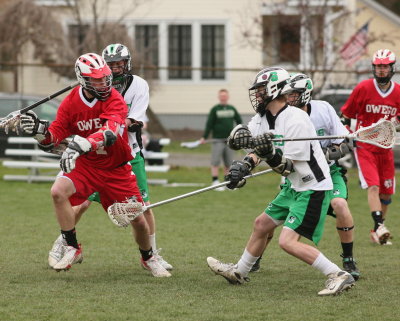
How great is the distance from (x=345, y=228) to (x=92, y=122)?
2.27 meters

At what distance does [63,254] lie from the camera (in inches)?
290

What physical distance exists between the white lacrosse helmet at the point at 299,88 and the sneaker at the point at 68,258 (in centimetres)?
212

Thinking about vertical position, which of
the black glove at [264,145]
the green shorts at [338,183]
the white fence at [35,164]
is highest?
the black glove at [264,145]

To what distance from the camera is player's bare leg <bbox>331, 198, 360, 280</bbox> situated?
742 centimetres

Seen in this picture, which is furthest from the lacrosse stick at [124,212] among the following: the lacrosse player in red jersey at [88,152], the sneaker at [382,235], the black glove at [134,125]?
the sneaker at [382,235]

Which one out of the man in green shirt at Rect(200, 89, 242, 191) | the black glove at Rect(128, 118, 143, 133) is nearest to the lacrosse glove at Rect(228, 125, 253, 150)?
the black glove at Rect(128, 118, 143, 133)

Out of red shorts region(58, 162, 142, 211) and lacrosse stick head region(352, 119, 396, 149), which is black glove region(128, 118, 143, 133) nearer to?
red shorts region(58, 162, 142, 211)

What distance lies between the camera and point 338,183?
761 centimetres

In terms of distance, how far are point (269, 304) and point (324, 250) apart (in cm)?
286

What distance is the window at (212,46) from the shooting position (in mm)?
27156

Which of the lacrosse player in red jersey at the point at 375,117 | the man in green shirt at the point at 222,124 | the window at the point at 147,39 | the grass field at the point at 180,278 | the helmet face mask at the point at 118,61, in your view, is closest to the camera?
the grass field at the point at 180,278

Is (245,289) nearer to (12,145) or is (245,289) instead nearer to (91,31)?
(12,145)

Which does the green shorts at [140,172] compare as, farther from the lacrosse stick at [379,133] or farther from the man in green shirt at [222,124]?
the man in green shirt at [222,124]

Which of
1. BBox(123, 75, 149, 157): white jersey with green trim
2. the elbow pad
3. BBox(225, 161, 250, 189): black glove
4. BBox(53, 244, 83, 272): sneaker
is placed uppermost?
BBox(123, 75, 149, 157): white jersey with green trim
